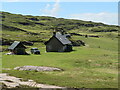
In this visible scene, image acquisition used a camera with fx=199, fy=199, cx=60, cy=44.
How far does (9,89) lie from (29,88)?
8.40ft

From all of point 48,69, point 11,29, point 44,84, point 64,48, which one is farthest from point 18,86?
point 11,29

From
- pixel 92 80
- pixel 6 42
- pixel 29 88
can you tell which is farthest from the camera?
pixel 6 42

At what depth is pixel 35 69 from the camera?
132 ft

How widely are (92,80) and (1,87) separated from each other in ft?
47.7

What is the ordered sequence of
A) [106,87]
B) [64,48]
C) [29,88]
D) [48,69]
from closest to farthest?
[29,88]
[106,87]
[48,69]
[64,48]

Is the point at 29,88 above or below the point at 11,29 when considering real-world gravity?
below

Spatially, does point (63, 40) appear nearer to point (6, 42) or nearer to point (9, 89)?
point (6, 42)

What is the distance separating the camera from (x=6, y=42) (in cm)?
10150

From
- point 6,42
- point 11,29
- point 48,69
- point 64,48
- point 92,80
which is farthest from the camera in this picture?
point 11,29

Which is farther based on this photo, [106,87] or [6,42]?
[6,42]

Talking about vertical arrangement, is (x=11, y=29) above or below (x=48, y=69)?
above

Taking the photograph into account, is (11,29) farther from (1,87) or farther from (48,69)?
(1,87)

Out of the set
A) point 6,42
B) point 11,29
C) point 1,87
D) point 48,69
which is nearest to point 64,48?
A: point 6,42

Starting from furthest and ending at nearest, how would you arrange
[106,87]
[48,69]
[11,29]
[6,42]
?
[11,29] < [6,42] < [48,69] < [106,87]
